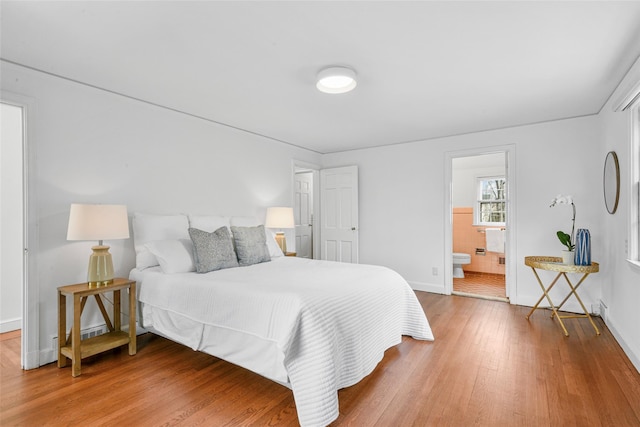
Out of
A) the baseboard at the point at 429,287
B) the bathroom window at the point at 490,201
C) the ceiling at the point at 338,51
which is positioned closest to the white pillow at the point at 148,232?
the ceiling at the point at 338,51

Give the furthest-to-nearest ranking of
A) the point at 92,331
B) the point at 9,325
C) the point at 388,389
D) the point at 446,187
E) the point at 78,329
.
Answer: the point at 446,187 < the point at 9,325 < the point at 92,331 < the point at 78,329 < the point at 388,389

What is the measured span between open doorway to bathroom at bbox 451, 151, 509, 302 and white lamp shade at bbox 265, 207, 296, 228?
315cm

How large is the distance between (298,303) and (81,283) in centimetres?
200

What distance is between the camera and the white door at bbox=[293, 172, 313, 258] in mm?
5984

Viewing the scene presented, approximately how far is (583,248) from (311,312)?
2910 mm

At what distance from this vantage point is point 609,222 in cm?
326

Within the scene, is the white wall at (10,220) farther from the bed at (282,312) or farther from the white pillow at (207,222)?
the white pillow at (207,222)

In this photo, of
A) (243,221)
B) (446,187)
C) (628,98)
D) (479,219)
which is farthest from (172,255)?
(479,219)

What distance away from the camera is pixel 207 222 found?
11.5ft

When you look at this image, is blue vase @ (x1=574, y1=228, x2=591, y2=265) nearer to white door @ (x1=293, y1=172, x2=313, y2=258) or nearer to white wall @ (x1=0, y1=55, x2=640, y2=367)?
white wall @ (x1=0, y1=55, x2=640, y2=367)

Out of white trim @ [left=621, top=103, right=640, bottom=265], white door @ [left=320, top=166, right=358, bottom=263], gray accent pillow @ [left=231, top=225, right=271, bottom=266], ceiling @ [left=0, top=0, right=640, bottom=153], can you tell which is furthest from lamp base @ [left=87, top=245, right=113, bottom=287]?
white trim @ [left=621, top=103, right=640, bottom=265]

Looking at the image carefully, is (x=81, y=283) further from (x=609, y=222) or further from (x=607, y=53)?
(x=609, y=222)

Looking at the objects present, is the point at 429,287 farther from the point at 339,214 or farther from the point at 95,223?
A: the point at 95,223

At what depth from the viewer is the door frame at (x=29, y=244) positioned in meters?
2.41
